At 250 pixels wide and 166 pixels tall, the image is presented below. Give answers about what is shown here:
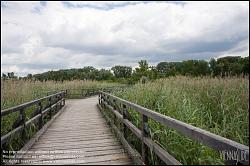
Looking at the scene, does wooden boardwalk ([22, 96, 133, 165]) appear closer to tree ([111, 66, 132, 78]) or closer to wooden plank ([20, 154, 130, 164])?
wooden plank ([20, 154, 130, 164])

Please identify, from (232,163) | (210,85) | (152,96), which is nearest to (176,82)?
(152,96)

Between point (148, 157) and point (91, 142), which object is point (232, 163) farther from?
point (91, 142)

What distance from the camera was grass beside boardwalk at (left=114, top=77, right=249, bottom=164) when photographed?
348 centimetres

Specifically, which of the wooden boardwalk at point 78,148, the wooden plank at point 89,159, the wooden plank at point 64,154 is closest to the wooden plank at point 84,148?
the wooden boardwalk at point 78,148

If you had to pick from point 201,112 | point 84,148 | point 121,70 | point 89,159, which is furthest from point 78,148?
point 121,70

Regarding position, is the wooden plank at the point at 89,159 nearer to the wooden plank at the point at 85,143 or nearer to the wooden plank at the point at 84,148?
the wooden plank at the point at 85,143

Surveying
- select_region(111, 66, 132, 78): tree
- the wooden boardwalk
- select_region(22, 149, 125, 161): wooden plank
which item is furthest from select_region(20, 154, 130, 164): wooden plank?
select_region(111, 66, 132, 78): tree

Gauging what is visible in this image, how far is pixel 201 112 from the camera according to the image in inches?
220

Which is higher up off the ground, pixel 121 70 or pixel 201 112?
pixel 121 70

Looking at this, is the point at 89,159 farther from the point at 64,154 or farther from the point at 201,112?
the point at 201,112

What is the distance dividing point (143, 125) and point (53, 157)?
1732mm

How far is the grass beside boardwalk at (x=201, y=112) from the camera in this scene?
3.48 m

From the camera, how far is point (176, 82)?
8.93 metres

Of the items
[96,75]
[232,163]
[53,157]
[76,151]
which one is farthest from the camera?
[96,75]
